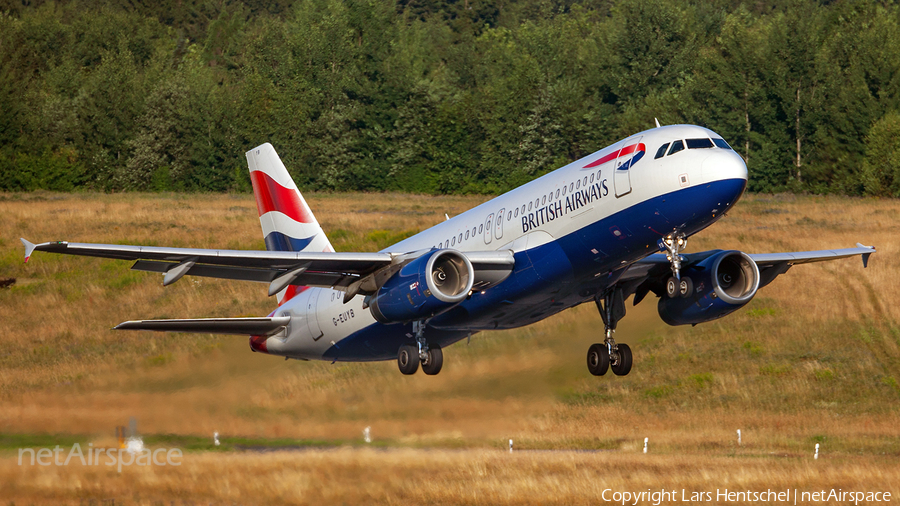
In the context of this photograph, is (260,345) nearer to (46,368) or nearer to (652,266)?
(652,266)

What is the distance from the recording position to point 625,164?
87.5 ft

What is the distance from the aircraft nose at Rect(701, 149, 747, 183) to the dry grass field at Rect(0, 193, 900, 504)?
14420 millimetres

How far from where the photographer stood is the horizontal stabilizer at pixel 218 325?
3108 centimetres

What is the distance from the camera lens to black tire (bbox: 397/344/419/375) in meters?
31.3

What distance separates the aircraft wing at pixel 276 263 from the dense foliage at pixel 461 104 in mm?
75165

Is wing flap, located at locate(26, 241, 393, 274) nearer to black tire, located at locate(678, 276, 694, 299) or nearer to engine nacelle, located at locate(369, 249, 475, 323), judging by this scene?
engine nacelle, located at locate(369, 249, 475, 323)

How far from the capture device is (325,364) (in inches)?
1941

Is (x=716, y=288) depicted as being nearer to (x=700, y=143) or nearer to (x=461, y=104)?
(x=700, y=143)

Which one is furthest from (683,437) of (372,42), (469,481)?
(372,42)

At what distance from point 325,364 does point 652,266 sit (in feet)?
72.0

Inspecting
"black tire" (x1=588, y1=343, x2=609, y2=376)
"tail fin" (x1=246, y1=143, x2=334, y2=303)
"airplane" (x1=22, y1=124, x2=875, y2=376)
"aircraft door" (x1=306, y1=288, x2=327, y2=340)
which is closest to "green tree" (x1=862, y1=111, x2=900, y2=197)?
"airplane" (x1=22, y1=124, x2=875, y2=376)

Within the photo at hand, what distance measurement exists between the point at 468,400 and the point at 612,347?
1026 centimetres

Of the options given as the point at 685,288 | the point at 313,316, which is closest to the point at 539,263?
the point at 685,288

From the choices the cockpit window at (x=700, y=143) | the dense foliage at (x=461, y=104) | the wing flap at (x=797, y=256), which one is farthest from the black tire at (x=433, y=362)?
the dense foliage at (x=461, y=104)
